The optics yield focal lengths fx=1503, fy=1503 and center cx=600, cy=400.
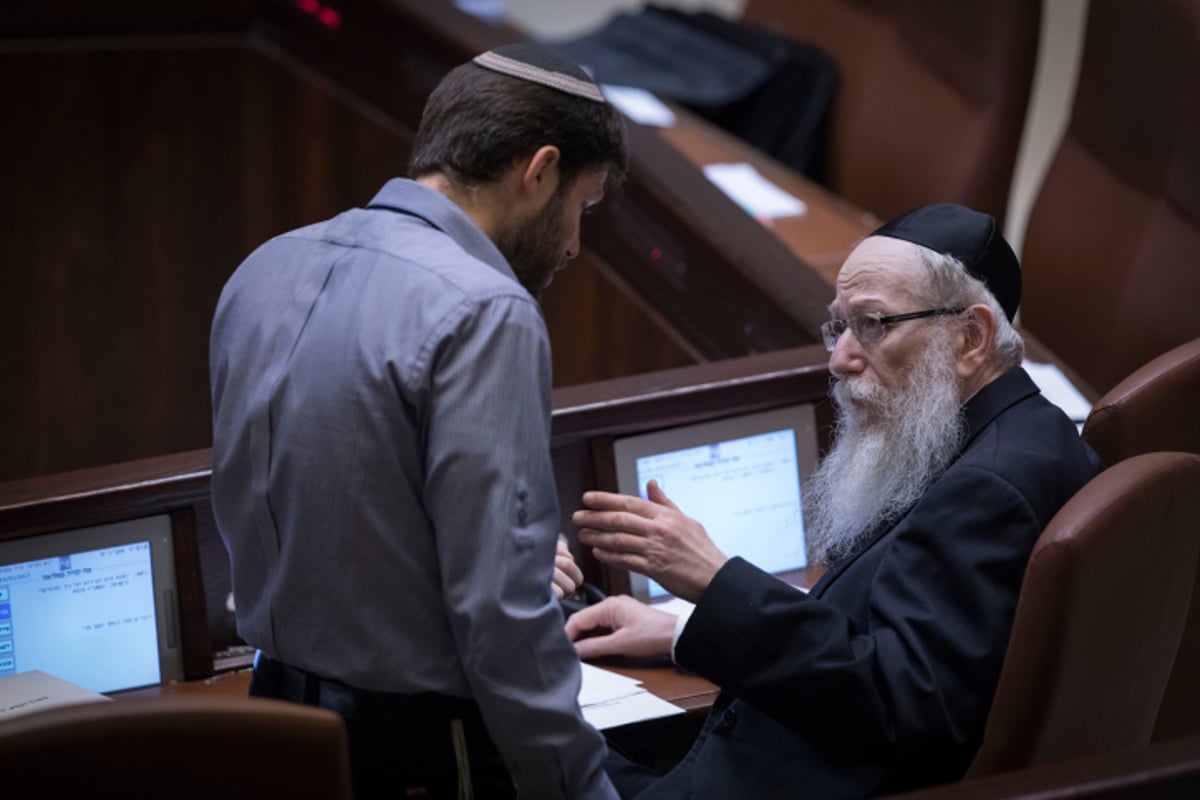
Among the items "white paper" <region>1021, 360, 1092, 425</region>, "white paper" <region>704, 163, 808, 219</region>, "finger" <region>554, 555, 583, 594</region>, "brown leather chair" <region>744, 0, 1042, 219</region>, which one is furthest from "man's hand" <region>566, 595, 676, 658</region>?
"brown leather chair" <region>744, 0, 1042, 219</region>

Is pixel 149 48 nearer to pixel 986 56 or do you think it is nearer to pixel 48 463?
pixel 48 463

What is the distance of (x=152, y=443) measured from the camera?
14.2ft

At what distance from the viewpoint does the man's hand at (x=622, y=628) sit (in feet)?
6.93

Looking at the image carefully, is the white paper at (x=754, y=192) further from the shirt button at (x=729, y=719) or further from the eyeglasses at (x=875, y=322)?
the shirt button at (x=729, y=719)

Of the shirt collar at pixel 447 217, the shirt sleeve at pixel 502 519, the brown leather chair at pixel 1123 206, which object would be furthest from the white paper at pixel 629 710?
the brown leather chair at pixel 1123 206

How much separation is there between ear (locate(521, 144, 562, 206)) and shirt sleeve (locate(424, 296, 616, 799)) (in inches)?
7.5

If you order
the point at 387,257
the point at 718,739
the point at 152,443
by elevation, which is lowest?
the point at 152,443

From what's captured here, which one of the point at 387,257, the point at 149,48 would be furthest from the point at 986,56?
the point at 387,257

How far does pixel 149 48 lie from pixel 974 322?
3030mm

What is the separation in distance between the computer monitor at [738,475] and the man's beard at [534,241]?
674 millimetres

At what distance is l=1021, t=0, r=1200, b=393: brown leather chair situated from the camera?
11.0 ft

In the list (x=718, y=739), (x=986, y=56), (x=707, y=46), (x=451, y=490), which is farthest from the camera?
(x=707, y=46)

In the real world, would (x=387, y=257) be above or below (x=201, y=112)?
above

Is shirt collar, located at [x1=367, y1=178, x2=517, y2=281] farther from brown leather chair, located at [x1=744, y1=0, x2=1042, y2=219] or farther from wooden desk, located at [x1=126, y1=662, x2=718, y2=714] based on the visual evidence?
brown leather chair, located at [x1=744, y1=0, x2=1042, y2=219]
